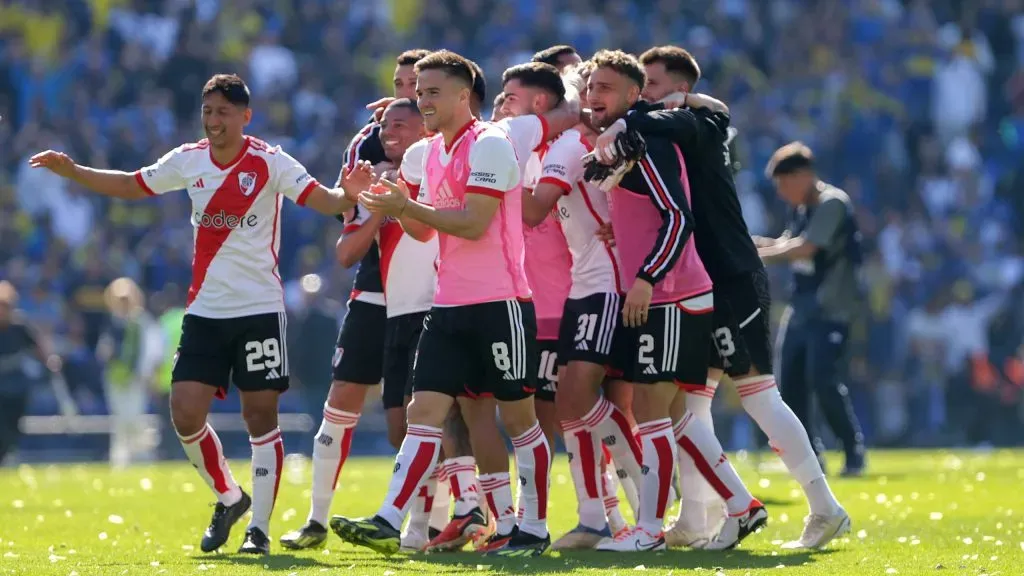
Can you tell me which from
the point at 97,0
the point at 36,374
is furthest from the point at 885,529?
the point at 97,0

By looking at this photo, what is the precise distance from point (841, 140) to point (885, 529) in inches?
807

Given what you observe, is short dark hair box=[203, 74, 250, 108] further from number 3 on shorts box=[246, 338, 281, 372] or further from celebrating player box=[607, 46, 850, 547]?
celebrating player box=[607, 46, 850, 547]

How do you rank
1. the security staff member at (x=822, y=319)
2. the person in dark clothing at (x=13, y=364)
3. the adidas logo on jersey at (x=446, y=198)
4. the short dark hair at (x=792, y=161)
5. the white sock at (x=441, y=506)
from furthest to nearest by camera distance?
1. the person in dark clothing at (x=13, y=364)
2. the security staff member at (x=822, y=319)
3. the short dark hair at (x=792, y=161)
4. the white sock at (x=441, y=506)
5. the adidas logo on jersey at (x=446, y=198)

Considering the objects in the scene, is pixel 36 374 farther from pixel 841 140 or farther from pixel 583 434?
pixel 841 140

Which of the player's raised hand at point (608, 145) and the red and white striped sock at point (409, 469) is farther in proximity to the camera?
the player's raised hand at point (608, 145)

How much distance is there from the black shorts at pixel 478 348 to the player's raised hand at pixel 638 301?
0.53 metres

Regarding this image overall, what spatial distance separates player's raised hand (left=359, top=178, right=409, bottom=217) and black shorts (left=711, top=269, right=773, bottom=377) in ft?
7.18

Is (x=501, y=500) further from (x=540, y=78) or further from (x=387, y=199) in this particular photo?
(x=540, y=78)

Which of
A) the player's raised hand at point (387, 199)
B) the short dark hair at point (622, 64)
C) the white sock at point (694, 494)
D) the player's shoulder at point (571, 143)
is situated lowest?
the white sock at point (694, 494)

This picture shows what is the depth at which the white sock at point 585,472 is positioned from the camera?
966cm

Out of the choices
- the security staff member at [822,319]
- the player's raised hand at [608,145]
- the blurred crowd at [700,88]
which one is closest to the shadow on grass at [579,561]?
the player's raised hand at [608,145]

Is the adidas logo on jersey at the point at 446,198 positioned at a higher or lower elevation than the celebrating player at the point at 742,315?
higher

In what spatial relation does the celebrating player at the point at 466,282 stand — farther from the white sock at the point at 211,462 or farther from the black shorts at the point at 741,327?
the white sock at the point at 211,462

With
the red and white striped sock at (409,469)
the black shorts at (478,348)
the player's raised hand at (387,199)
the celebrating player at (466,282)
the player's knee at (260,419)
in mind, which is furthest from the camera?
the player's knee at (260,419)
